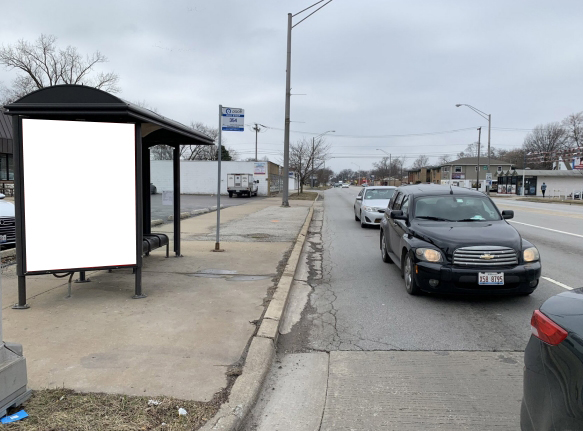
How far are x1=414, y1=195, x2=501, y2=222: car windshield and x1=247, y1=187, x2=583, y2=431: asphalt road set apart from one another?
Answer: 1290mm

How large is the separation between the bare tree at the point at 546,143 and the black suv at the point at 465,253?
89.3 metres

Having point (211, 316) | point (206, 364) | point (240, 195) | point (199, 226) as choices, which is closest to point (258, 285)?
point (211, 316)

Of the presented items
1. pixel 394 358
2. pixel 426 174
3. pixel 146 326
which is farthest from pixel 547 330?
pixel 426 174

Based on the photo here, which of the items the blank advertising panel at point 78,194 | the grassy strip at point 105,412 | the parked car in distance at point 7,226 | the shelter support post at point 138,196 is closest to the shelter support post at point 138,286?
the shelter support post at point 138,196

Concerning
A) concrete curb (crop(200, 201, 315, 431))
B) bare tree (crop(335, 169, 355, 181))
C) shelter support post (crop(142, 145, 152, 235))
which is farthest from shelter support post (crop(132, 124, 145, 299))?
bare tree (crop(335, 169, 355, 181))

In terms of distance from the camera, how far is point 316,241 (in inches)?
514

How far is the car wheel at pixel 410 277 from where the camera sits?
6.33 m

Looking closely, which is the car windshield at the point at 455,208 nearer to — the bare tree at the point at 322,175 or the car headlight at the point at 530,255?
the car headlight at the point at 530,255

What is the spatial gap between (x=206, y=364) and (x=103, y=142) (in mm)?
3175

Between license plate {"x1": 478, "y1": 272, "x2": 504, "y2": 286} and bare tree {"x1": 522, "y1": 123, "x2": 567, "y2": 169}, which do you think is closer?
license plate {"x1": 478, "y1": 272, "x2": 504, "y2": 286}

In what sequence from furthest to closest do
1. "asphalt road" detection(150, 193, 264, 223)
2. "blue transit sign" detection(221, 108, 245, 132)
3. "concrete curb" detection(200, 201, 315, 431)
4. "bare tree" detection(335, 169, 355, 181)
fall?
"bare tree" detection(335, 169, 355, 181)
"asphalt road" detection(150, 193, 264, 223)
"blue transit sign" detection(221, 108, 245, 132)
"concrete curb" detection(200, 201, 315, 431)

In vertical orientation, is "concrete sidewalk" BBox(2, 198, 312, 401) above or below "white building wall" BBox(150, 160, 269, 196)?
below

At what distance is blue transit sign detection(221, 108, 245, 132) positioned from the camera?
371 inches

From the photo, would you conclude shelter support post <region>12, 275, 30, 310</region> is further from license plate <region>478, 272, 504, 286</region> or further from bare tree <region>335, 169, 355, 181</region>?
bare tree <region>335, 169, 355, 181</region>
